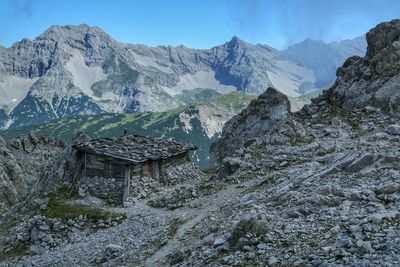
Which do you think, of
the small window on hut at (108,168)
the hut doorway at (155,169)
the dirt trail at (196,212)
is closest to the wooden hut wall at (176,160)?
the hut doorway at (155,169)

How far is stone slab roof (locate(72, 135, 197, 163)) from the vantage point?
46.0 metres

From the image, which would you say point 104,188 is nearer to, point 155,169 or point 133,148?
point 155,169

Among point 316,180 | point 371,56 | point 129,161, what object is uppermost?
point 371,56

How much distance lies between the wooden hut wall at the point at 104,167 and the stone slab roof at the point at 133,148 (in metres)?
0.59

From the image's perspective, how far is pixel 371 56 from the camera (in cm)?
6241

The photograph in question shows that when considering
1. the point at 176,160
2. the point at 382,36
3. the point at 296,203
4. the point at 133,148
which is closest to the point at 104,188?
the point at 133,148

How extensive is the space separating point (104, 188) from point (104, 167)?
2.25 meters

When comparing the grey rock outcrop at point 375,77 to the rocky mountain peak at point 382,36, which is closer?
the grey rock outcrop at point 375,77

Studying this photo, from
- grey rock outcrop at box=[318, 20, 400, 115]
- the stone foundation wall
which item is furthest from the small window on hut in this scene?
grey rock outcrop at box=[318, 20, 400, 115]

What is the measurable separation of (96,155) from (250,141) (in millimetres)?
18173

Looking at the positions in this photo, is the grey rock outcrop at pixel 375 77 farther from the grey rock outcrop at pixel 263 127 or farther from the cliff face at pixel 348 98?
the grey rock outcrop at pixel 263 127

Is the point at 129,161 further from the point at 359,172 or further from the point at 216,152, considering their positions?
the point at 216,152

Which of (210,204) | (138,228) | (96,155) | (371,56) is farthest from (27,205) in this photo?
(371,56)

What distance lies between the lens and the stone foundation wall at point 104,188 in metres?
43.9
